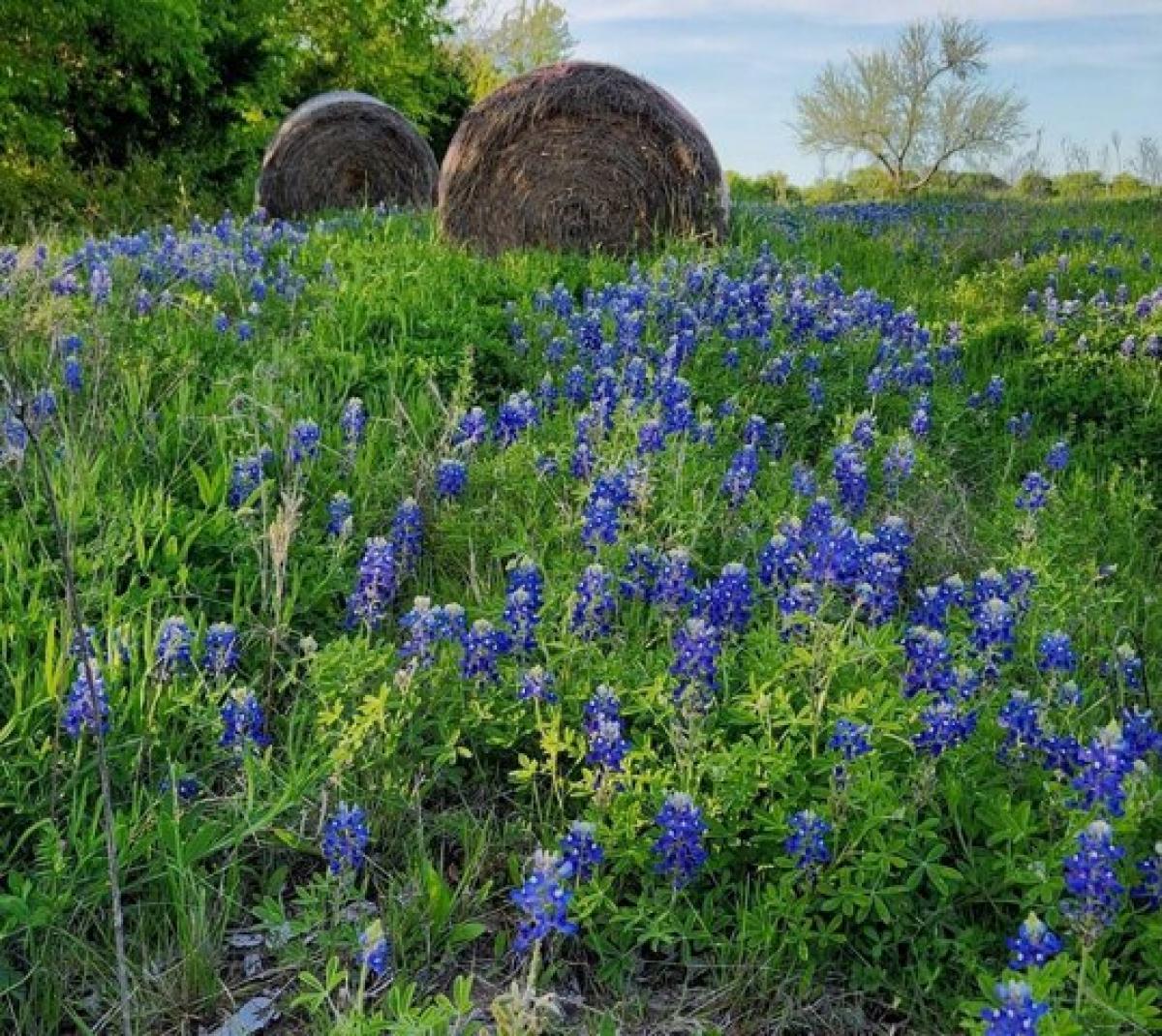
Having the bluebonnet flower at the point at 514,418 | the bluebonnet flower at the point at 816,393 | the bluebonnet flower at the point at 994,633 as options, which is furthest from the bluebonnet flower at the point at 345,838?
the bluebonnet flower at the point at 816,393

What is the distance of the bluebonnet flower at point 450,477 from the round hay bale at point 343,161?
35.8 feet

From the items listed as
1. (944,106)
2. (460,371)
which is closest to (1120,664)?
(460,371)

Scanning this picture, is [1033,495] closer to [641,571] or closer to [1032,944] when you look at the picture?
[641,571]

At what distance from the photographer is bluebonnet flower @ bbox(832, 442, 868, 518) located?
4.14 meters

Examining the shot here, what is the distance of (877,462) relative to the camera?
501cm

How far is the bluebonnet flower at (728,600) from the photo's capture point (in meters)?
3.17

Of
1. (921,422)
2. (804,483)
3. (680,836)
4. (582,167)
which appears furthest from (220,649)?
(582,167)

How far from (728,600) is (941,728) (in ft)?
2.25

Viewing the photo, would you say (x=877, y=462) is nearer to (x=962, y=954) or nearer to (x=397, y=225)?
(x=962, y=954)

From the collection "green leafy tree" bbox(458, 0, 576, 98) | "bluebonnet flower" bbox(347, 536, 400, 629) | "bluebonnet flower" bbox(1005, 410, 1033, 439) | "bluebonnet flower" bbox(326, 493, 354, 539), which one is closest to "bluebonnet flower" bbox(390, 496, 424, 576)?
"bluebonnet flower" bbox(326, 493, 354, 539)

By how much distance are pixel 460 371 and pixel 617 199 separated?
5.03 m

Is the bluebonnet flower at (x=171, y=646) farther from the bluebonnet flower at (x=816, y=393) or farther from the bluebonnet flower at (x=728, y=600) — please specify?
the bluebonnet flower at (x=816, y=393)

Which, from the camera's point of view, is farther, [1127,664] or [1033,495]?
[1033,495]

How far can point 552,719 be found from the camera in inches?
117
